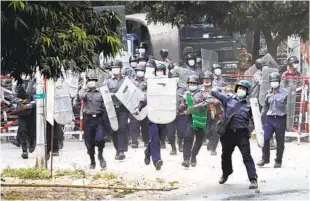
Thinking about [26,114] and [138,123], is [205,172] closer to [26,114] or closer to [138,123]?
[138,123]

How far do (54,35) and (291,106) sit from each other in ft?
33.0

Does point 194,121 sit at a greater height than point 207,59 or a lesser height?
lesser

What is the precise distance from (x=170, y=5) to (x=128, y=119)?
500cm

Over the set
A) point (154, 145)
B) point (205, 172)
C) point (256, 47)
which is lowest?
point (205, 172)

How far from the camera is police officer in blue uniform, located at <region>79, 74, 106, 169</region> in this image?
14.6 metres

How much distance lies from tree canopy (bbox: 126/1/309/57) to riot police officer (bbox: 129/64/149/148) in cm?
449

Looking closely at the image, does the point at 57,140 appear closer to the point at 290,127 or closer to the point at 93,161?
the point at 93,161

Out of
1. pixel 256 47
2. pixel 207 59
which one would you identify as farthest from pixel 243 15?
pixel 256 47

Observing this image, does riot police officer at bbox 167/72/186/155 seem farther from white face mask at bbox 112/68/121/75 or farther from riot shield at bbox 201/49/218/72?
riot shield at bbox 201/49/218/72

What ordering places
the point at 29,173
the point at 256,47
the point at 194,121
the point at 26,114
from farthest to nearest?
1. the point at 256,47
2. the point at 26,114
3. the point at 194,121
4. the point at 29,173

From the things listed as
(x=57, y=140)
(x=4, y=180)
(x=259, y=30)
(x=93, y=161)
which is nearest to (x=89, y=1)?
(x=4, y=180)

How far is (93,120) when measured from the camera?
14.6 m

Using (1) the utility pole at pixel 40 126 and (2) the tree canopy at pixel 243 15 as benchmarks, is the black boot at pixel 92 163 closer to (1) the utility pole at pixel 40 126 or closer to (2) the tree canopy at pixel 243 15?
(1) the utility pole at pixel 40 126

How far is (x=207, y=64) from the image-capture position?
20641 mm
